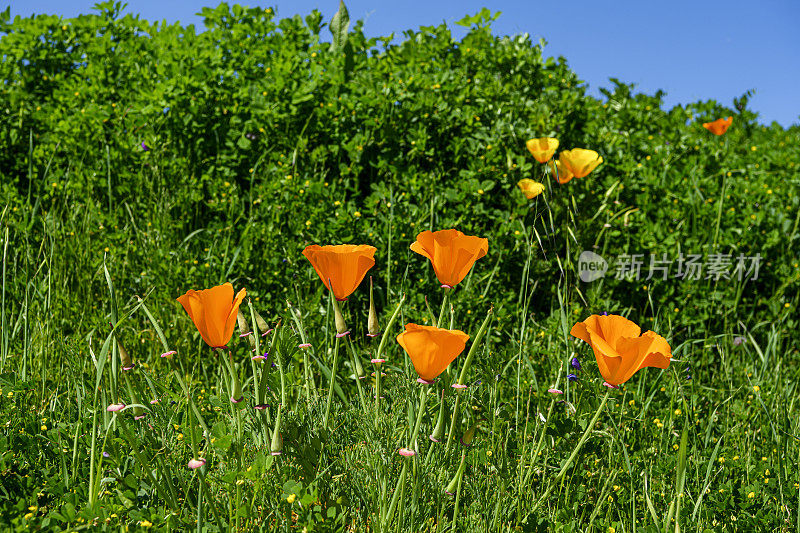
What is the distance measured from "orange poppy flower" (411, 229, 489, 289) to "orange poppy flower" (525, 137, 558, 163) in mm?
1076

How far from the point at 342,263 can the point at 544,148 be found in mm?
1328

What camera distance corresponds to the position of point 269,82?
10.7 ft

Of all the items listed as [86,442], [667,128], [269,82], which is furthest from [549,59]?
[86,442]

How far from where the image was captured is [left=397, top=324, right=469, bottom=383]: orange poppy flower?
115cm

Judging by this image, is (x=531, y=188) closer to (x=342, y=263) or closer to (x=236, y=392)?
(x=342, y=263)

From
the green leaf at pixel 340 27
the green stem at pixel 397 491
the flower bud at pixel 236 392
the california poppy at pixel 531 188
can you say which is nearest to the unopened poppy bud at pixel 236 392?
the flower bud at pixel 236 392

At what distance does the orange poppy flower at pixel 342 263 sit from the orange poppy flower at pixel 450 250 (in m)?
0.11

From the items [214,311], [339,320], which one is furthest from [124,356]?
[339,320]

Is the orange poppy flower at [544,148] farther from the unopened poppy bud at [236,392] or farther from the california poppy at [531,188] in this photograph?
the unopened poppy bud at [236,392]

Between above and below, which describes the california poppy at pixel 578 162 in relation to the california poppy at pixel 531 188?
above

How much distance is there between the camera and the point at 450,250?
140 centimetres

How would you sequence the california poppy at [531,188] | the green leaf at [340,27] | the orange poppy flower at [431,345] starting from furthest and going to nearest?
the green leaf at [340,27]
the california poppy at [531,188]
the orange poppy flower at [431,345]

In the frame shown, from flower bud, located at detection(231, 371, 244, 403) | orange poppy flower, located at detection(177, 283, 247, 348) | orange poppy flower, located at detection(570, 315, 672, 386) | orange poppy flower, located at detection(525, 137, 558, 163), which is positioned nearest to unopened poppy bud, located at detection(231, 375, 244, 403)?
flower bud, located at detection(231, 371, 244, 403)

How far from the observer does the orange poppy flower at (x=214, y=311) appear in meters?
1.27
